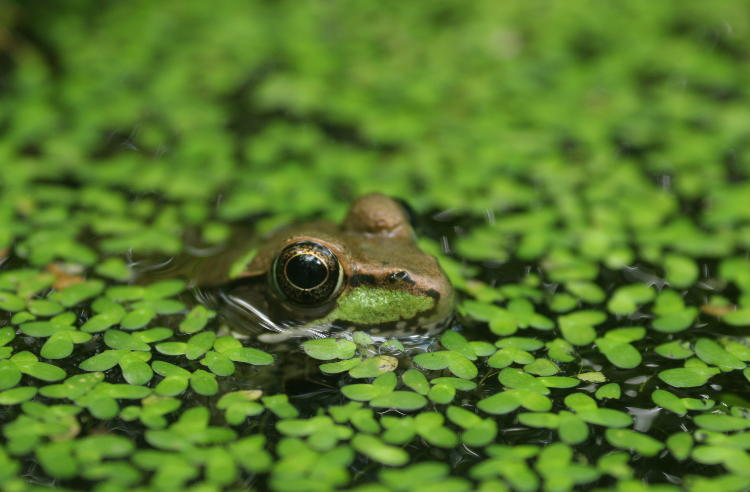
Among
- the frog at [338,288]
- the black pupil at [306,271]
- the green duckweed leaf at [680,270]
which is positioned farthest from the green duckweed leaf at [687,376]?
the black pupil at [306,271]

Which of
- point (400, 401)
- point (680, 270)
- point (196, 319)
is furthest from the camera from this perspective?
point (680, 270)

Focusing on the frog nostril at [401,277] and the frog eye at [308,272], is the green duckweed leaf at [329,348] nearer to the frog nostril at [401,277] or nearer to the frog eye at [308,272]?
the frog eye at [308,272]

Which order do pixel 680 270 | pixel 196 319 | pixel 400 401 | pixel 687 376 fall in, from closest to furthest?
pixel 400 401 → pixel 687 376 → pixel 196 319 → pixel 680 270

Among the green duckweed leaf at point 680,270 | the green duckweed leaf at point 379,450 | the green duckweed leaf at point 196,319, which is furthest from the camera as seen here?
the green duckweed leaf at point 680,270

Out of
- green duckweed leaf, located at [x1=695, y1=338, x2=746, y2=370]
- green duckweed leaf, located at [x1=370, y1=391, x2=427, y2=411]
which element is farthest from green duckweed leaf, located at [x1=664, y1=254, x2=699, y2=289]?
green duckweed leaf, located at [x1=370, y1=391, x2=427, y2=411]

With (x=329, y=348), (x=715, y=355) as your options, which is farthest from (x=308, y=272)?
(x=715, y=355)

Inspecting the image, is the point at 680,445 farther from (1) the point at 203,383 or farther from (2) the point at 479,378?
(1) the point at 203,383
